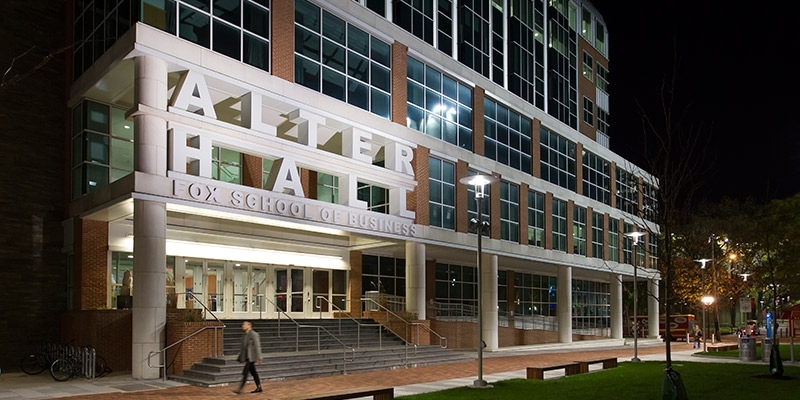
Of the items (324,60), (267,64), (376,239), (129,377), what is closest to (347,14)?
(324,60)

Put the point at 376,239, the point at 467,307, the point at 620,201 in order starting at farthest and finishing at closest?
the point at 620,201, the point at 467,307, the point at 376,239

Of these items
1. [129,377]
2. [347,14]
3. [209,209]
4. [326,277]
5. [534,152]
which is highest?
[347,14]

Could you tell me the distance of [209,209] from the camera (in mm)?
23719

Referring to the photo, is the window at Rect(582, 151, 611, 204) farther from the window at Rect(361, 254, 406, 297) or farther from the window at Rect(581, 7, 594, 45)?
the window at Rect(361, 254, 406, 297)

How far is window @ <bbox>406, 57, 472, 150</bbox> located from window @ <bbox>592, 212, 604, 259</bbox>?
19882 millimetres

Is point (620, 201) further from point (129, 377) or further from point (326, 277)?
point (129, 377)

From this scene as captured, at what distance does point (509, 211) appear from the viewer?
42.2 m

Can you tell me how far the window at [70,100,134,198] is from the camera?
26.0 m

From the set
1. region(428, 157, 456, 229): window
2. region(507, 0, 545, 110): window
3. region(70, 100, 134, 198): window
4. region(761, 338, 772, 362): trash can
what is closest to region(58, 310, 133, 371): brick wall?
region(70, 100, 134, 198): window

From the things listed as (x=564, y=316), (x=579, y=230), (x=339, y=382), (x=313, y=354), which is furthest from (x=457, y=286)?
(x=339, y=382)

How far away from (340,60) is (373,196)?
7574 mm

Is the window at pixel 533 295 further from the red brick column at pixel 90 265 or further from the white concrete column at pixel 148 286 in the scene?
the white concrete column at pixel 148 286

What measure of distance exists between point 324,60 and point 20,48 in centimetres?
1081

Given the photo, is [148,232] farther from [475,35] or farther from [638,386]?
[475,35]
